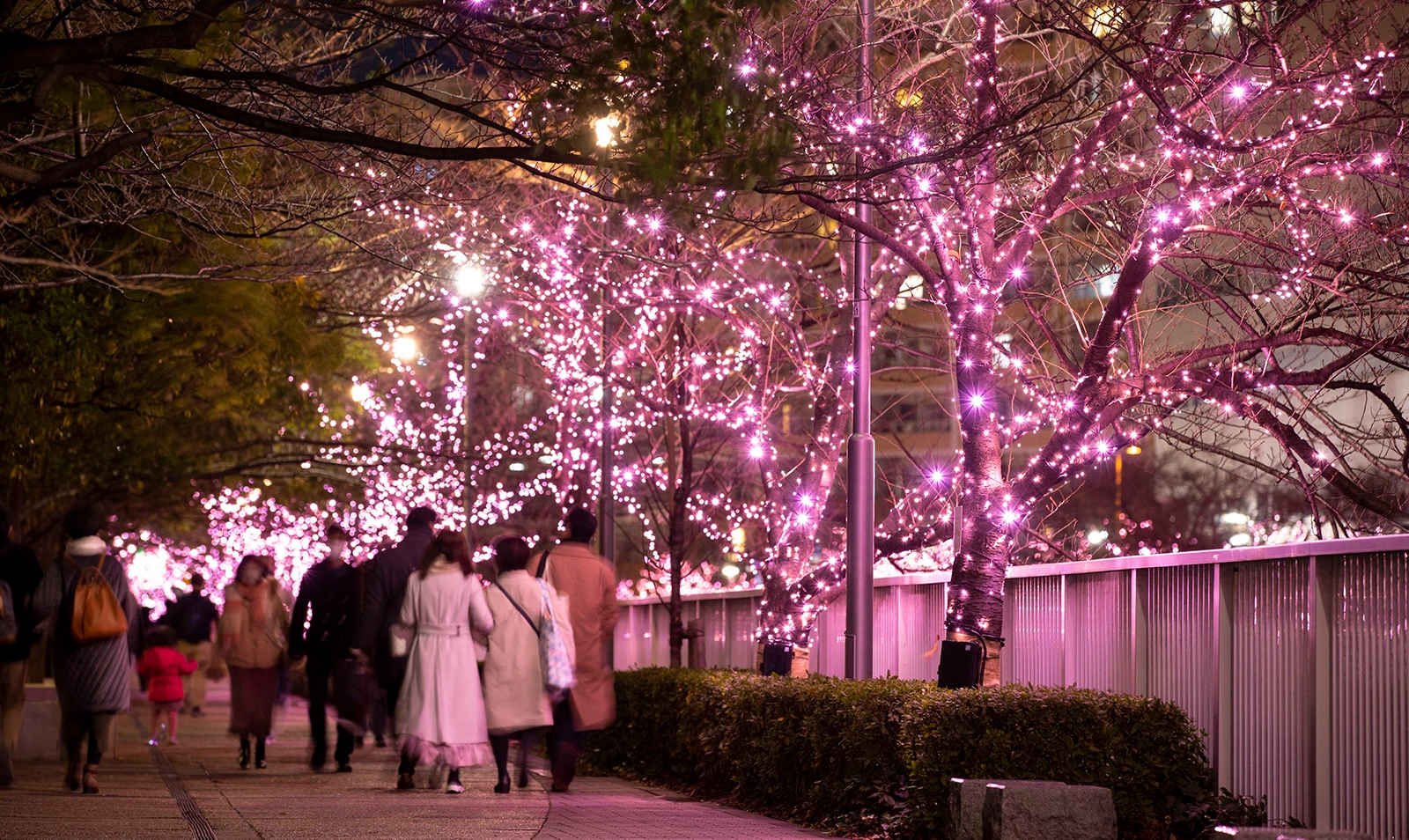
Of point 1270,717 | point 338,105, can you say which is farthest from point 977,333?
point 338,105

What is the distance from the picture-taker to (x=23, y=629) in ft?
34.6

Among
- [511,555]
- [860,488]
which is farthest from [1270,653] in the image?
[511,555]

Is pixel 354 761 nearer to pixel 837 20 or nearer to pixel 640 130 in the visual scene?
pixel 837 20

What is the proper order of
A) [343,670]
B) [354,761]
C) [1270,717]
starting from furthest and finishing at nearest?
[354,761] < [343,670] < [1270,717]

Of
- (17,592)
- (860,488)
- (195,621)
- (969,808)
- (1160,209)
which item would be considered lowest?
(969,808)

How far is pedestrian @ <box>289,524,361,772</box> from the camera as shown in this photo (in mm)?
12688

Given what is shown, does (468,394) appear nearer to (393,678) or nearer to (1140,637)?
(393,678)

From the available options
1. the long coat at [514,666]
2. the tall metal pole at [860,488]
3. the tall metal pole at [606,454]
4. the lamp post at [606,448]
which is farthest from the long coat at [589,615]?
the tall metal pole at [606,454]

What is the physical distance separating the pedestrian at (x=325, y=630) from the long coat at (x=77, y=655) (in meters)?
2.01

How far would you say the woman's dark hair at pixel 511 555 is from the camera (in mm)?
11062

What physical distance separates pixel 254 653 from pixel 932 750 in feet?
23.2

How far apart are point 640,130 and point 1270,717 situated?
4692mm

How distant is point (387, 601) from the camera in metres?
11.3

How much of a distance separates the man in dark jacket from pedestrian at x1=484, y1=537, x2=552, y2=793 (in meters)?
0.59
